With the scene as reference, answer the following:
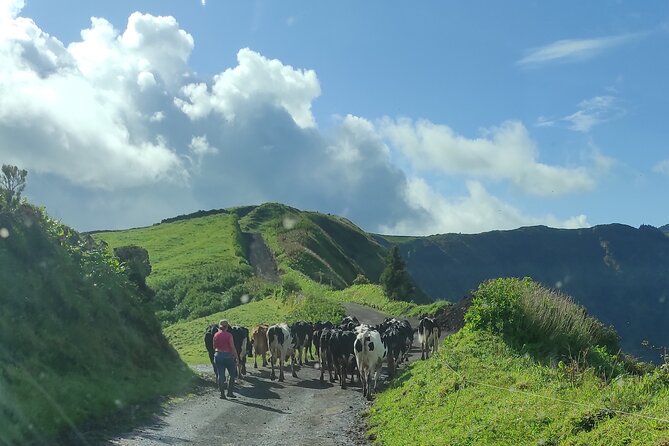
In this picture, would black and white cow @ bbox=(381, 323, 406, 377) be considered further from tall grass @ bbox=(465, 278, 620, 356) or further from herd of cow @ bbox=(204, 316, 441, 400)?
tall grass @ bbox=(465, 278, 620, 356)

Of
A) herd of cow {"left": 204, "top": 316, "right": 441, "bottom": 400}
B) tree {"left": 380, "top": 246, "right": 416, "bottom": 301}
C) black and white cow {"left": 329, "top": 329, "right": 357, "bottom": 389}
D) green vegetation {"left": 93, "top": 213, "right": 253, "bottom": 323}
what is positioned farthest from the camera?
tree {"left": 380, "top": 246, "right": 416, "bottom": 301}

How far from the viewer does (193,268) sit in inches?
3093

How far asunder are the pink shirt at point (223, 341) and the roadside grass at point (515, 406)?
4937mm

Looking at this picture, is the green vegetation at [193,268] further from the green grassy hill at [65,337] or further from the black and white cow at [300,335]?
the green grassy hill at [65,337]

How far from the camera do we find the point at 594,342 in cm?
2419

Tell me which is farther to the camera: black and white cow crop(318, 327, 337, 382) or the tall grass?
black and white cow crop(318, 327, 337, 382)

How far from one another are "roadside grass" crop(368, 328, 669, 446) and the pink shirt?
16.2ft

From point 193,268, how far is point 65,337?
199 ft

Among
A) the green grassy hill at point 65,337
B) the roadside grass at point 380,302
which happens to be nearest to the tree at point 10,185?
the green grassy hill at point 65,337

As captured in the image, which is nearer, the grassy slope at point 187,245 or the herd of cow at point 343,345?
the herd of cow at point 343,345

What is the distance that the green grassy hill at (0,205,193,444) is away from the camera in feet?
46.9

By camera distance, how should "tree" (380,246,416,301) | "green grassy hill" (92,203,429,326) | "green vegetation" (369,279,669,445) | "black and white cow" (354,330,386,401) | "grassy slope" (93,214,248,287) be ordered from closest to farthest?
1. "green vegetation" (369,279,669,445)
2. "black and white cow" (354,330,386,401)
3. "green grassy hill" (92,203,429,326)
4. "tree" (380,246,416,301)
5. "grassy slope" (93,214,248,287)

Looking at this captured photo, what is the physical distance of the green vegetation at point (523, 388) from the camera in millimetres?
10359

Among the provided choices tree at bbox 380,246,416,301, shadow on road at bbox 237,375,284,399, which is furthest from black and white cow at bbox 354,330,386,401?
tree at bbox 380,246,416,301
